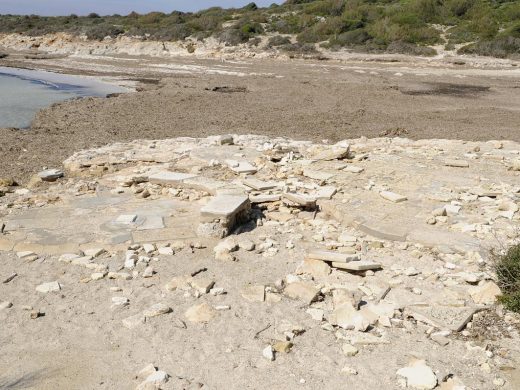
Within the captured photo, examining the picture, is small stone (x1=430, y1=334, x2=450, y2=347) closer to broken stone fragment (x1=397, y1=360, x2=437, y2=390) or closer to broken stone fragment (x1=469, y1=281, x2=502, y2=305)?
broken stone fragment (x1=397, y1=360, x2=437, y2=390)

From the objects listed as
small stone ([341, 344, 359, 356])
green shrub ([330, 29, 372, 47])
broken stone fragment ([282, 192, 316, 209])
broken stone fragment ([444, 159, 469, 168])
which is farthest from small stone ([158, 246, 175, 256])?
green shrub ([330, 29, 372, 47])

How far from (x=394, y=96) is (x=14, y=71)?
2322 cm

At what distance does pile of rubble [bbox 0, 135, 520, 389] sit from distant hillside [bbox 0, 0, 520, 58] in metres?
23.4

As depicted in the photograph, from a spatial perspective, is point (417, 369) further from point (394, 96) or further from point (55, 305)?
point (394, 96)

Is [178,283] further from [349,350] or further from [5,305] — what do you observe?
[349,350]

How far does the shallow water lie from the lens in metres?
16.3

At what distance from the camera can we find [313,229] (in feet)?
21.2

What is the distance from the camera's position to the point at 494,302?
460cm

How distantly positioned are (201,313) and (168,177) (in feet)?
12.7

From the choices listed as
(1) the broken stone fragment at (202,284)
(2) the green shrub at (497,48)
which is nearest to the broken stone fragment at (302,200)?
(1) the broken stone fragment at (202,284)

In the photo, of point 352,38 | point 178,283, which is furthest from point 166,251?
point 352,38

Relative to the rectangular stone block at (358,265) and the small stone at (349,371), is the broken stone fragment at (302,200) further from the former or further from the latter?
the small stone at (349,371)

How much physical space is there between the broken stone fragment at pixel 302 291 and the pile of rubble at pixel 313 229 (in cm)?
1

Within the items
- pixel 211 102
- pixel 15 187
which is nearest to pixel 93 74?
pixel 211 102
